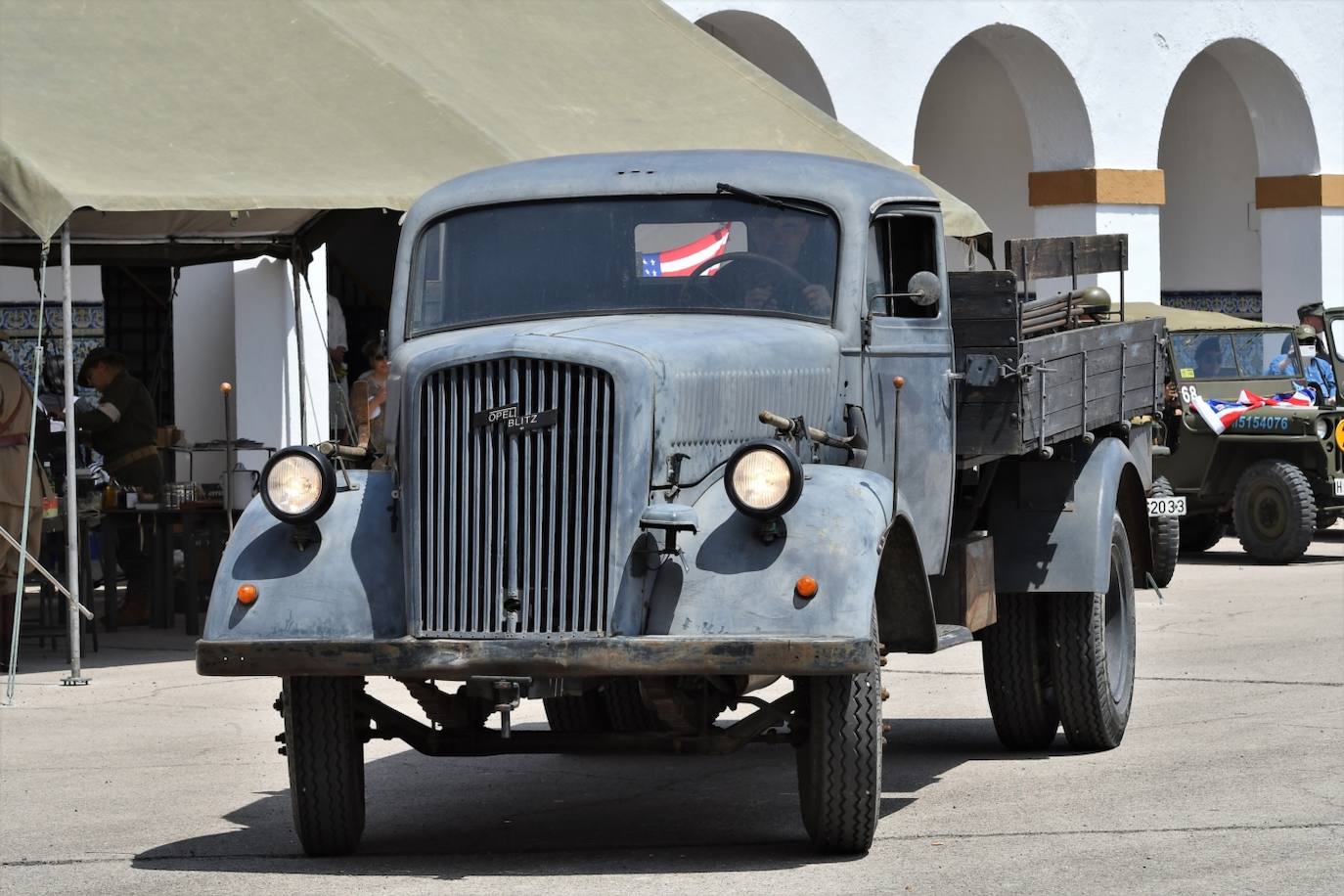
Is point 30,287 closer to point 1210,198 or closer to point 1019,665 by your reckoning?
point 1019,665

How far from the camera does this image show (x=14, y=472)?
12508 mm

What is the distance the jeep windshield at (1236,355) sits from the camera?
60.7 ft

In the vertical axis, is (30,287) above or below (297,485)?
above

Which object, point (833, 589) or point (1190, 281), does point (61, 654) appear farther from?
point (1190, 281)

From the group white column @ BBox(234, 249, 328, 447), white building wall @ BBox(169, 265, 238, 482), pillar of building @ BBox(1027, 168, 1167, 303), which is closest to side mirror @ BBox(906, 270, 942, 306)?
white column @ BBox(234, 249, 328, 447)

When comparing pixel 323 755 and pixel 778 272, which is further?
pixel 778 272

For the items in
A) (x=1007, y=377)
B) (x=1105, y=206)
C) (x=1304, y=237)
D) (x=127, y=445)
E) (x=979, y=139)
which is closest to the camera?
(x=1007, y=377)

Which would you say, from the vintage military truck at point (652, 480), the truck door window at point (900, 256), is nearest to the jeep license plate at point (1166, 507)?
the vintage military truck at point (652, 480)

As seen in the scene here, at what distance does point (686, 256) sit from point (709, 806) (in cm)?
189

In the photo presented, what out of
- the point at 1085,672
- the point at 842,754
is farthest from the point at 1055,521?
the point at 842,754

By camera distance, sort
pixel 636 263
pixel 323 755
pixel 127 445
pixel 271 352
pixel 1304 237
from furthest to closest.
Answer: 1. pixel 1304 237
2. pixel 271 352
3. pixel 127 445
4. pixel 636 263
5. pixel 323 755

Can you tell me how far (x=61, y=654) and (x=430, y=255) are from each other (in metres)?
6.47

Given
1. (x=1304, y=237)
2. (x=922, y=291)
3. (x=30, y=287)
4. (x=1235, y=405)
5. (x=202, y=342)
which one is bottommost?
(x=1235, y=405)

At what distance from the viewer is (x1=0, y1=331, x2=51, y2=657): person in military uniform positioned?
12461 mm
